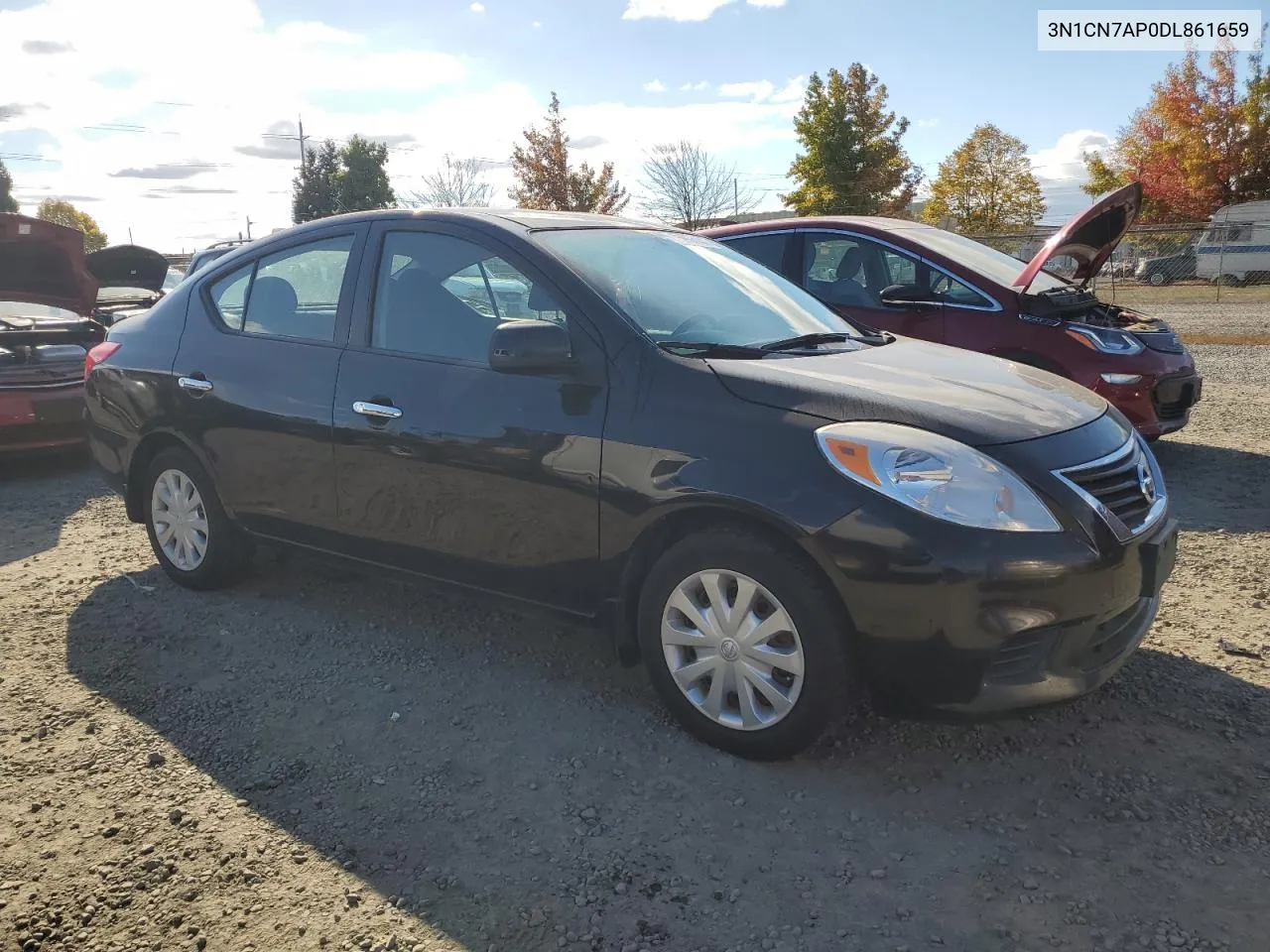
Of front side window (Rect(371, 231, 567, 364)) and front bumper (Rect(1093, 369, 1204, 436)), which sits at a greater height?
front side window (Rect(371, 231, 567, 364))

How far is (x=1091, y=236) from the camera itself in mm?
6547

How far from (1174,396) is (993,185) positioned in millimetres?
39169

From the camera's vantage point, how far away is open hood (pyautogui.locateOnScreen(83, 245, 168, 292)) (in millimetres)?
9297

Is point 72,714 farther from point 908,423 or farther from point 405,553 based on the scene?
point 908,423

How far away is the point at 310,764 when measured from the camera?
325 centimetres

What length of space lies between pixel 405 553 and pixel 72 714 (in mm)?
1272

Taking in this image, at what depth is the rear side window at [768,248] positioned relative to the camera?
7043 mm

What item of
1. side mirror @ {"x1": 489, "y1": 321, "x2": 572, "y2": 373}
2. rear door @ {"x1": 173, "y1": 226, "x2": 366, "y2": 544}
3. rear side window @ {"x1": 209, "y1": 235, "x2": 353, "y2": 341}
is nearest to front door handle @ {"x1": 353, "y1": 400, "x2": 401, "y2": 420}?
rear door @ {"x1": 173, "y1": 226, "x2": 366, "y2": 544}

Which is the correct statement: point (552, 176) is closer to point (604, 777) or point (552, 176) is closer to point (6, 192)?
point (604, 777)

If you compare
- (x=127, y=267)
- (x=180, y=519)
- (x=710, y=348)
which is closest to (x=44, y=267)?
(x=127, y=267)

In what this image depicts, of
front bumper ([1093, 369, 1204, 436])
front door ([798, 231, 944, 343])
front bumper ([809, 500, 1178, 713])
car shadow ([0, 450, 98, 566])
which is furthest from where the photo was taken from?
front door ([798, 231, 944, 343])

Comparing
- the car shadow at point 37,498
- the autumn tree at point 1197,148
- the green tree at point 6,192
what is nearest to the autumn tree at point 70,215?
the green tree at point 6,192

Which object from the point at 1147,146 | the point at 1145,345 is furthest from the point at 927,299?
the point at 1147,146

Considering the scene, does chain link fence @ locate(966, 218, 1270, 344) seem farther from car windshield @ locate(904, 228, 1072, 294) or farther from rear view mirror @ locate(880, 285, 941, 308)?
rear view mirror @ locate(880, 285, 941, 308)
